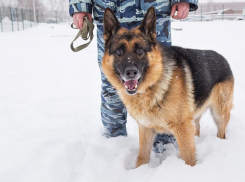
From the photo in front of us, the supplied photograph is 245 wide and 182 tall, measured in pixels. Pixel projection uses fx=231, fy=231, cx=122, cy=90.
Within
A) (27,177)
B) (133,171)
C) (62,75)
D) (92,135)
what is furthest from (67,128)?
(62,75)

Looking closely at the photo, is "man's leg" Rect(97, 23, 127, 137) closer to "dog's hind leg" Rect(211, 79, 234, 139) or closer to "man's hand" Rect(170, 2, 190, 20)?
"man's hand" Rect(170, 2, 190, 20)

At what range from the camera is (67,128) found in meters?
3.21

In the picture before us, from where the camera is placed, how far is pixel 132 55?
2215 mm

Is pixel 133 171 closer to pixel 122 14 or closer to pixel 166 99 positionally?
pixel 166 99

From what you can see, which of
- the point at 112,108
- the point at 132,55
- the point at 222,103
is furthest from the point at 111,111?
the point at 222,103

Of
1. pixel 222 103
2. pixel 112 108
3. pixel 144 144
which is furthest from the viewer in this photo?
pixel 112 108

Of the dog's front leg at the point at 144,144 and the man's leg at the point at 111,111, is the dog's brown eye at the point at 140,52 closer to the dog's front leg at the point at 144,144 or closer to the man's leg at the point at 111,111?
the man's leg at the point at 111,111

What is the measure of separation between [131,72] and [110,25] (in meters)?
0.60

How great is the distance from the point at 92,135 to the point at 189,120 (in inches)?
52.6

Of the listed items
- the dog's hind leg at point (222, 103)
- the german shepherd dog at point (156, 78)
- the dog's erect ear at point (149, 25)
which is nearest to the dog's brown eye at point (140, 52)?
the german shepherd dog at point (156, 78)

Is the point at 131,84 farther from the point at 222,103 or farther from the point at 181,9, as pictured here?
the point at 222,103

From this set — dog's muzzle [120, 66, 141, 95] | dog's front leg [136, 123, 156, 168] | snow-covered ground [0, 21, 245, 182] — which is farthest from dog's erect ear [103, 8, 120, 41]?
snow-covered ground [0, 21, 245, 182]

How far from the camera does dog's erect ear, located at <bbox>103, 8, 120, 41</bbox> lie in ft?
7.34

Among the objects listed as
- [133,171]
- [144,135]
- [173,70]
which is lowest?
[133,171]
